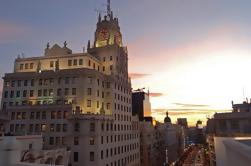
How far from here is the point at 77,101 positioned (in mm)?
65438

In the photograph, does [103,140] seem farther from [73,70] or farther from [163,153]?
[163,153]

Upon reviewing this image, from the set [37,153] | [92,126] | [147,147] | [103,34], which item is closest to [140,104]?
[147,147]

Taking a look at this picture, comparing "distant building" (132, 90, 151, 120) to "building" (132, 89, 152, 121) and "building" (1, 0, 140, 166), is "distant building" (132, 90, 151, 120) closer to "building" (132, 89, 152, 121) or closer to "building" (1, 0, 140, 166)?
"building" (132, 89, 152, 121)

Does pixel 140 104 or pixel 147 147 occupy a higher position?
pixel 140 104

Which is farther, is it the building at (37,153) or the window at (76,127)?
the window at (76,127)

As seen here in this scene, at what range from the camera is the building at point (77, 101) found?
200ft

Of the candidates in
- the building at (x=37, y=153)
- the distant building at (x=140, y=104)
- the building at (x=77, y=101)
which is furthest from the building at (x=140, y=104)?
the building at (x=37, y=153)

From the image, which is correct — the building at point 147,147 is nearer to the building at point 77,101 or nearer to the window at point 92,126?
the building at point 77,101

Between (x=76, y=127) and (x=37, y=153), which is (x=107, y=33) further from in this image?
(x=37, y=153)

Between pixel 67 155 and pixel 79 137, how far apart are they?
594cm

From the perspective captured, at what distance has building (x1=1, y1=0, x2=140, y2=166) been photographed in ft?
200

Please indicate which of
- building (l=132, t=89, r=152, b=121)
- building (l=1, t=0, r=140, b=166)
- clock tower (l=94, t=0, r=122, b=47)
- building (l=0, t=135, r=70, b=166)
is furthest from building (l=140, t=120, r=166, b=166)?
building (l=0, t=135, r=70, b=166)

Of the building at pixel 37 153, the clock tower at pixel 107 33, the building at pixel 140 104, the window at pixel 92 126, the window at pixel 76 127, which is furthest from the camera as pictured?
the building at pixel 140 104

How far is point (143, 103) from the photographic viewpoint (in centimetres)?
13900
